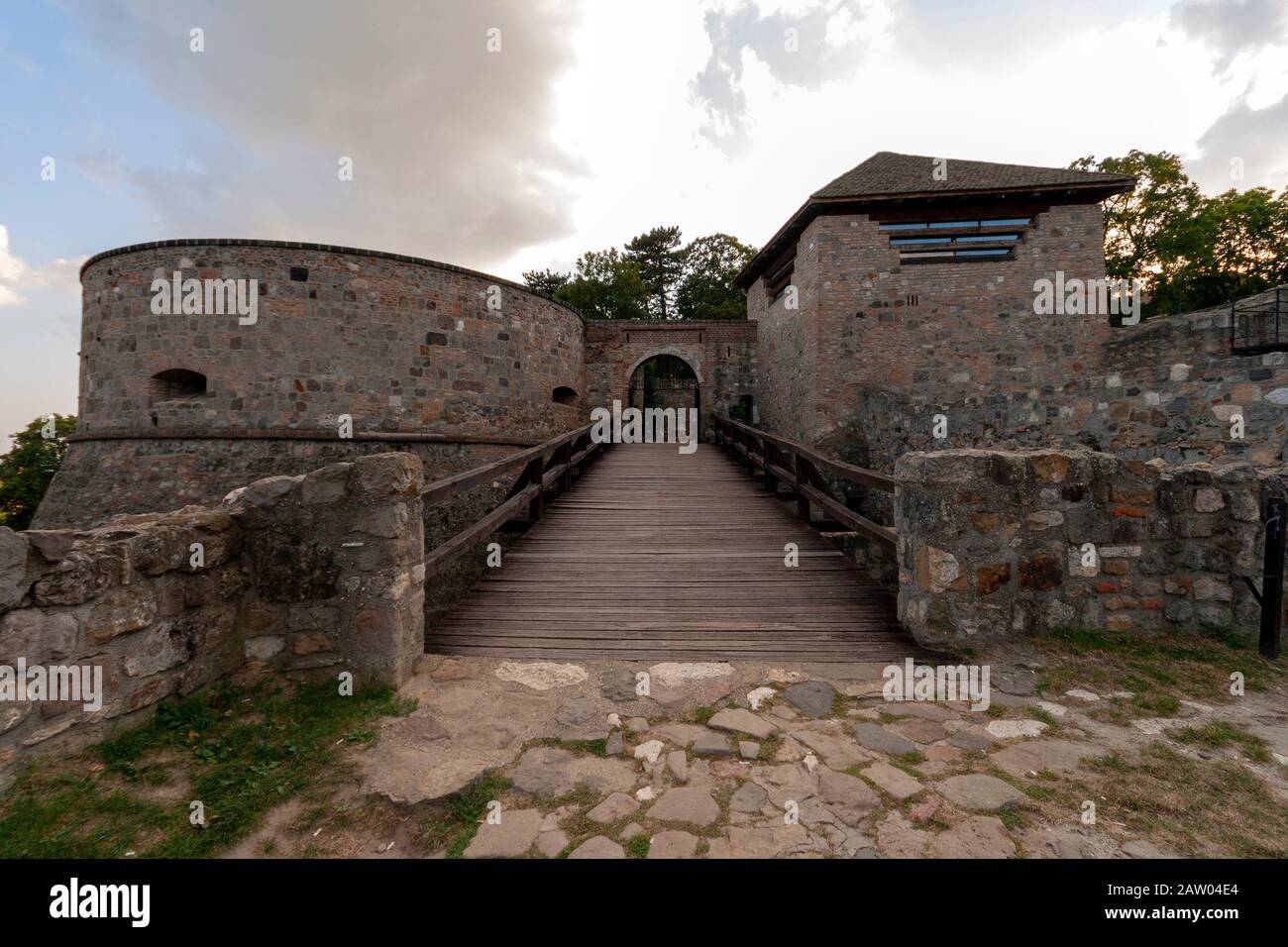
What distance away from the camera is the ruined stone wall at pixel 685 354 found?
599 inches

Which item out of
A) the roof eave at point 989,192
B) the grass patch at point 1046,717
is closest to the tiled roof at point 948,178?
the roof eave at point 989,192

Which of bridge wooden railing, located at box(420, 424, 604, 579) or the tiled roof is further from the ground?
the tiled roof

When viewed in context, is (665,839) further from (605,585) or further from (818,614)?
(605,585)

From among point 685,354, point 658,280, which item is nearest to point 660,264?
point 658,280

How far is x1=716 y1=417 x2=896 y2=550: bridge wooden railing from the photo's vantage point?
414 cm

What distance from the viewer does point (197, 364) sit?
8.45m

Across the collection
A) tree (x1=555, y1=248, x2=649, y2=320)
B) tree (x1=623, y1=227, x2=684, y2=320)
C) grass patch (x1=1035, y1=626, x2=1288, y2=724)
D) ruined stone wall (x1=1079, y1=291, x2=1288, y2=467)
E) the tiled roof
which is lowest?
grass patch (x1=1035, y1=626, x2=1288, y2=724)

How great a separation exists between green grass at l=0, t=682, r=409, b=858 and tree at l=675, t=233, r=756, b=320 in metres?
24.9

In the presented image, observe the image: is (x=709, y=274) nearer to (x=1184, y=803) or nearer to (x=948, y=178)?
(x=948, y=178)

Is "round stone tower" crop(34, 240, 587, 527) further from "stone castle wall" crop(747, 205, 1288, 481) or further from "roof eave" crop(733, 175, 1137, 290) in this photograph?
"stone castle wall" crop(747, 205, 1288, 481)

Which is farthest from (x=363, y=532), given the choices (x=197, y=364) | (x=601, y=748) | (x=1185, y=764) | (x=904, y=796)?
(x=197, y=364)

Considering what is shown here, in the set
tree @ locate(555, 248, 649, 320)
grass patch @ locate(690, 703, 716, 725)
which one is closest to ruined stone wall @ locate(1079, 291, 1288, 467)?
grass patch @ locate(690, 703, 716, 725)

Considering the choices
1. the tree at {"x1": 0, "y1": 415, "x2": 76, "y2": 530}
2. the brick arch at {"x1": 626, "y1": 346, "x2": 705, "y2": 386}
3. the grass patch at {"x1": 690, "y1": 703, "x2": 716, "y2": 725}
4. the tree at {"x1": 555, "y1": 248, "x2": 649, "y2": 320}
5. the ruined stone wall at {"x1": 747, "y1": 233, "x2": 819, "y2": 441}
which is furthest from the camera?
the tree at {"x1": 555, "y1": 248, "x2": 649, "y2": 320}
